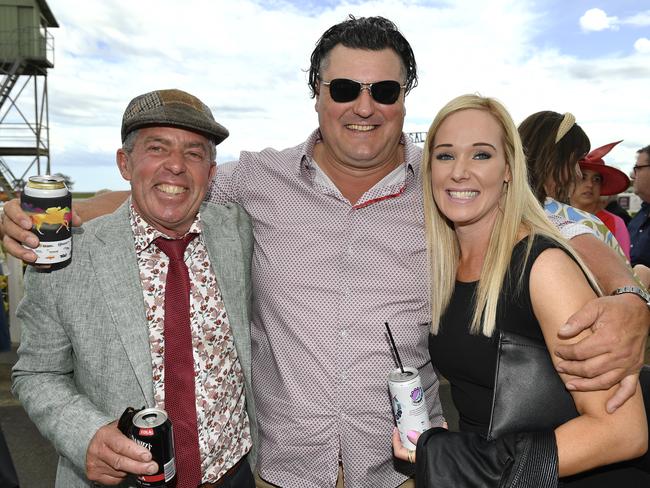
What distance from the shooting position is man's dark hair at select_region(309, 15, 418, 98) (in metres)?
2.87

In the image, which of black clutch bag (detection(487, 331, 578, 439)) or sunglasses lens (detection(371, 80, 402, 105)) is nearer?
black clutch bag (detection(487, 331, 578, 439))

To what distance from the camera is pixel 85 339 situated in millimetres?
2170

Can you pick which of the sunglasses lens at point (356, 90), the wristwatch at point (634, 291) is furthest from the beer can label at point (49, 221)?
the wristwatch at point (634, 291)

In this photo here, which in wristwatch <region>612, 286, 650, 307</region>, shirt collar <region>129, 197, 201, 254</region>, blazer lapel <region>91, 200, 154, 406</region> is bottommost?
blazer lapel <region>91, 200, 154, 406</region>

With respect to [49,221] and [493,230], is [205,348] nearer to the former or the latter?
[49,221]

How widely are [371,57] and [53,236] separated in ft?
5.85

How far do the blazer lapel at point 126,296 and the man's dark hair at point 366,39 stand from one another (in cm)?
147

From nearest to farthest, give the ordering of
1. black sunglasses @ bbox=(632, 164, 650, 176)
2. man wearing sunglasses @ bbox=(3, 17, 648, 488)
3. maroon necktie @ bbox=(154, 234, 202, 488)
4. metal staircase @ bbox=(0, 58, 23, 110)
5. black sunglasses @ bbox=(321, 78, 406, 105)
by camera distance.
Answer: maroon necktie @ bbox=(154, 234, 202, 488)
man wearing sunglasses @ bbox=(3, 17, 648, 488)
black sunglasses @ bbox=(321, 78, 406, 105)
black sunglasses @ bbox=(632, 164, 650, 176)
metal staircase @ bbox=(0, 58, 23, 110)

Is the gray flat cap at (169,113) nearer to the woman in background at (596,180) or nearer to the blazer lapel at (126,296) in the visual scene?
the blazer lapel at (126,296)

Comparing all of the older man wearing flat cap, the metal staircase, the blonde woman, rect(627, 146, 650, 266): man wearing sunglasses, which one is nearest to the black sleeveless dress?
the blonde woman

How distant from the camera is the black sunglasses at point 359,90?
9.27ft

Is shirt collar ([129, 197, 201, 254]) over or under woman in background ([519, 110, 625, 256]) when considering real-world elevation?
under

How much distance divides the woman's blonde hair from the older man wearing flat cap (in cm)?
94

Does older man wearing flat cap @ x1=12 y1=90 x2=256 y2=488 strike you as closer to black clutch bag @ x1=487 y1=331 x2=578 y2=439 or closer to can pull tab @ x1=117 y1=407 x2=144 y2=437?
can pull tab @ x1=117 y1=407 x2=144 y2=437
